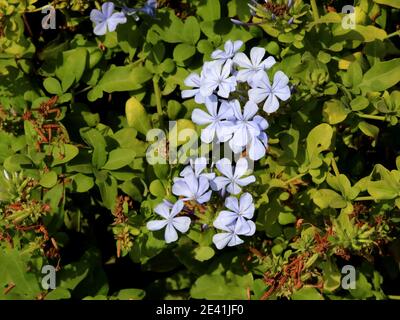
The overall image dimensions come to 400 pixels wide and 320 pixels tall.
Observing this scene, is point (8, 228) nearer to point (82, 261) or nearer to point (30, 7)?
point (82, 261)

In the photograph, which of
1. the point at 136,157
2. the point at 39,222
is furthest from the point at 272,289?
the point at 39,222

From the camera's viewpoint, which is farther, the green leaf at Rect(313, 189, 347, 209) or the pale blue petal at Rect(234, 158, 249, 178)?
the green leaf at Rect(313, 189, 347, 209)

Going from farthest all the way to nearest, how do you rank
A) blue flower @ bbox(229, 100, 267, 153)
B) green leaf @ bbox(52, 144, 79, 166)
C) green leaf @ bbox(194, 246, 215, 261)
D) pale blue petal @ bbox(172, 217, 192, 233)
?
green leaf @ bbox(194, 246, 215, 261) < green leaf @ bbox(52, 144, 79, 166) < pale blue petal @ bbox(172, 217, 192, 233) < blue flower @ bbox(229, 100, 267, 153)

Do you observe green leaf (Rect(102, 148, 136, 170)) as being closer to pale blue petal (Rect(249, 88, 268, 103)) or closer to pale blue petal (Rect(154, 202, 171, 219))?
pale blue petal (Rect(154, 202, 171, 219))

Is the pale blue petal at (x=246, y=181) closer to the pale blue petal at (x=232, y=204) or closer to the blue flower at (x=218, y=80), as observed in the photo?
the pale blue petal at (x=232, y=204)

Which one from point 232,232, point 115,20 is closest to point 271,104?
point 232,232

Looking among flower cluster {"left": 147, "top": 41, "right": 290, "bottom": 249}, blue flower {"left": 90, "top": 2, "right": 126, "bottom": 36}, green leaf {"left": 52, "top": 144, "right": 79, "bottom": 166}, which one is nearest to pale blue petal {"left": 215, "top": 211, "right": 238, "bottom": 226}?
flower cluster {"left": 147, "top": 41, "right": 290, "bottom": 249}

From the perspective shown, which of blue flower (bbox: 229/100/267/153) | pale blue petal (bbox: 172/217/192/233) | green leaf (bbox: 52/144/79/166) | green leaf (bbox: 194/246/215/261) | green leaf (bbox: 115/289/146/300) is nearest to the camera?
blue flower (bbox: 229/100/267/153)
